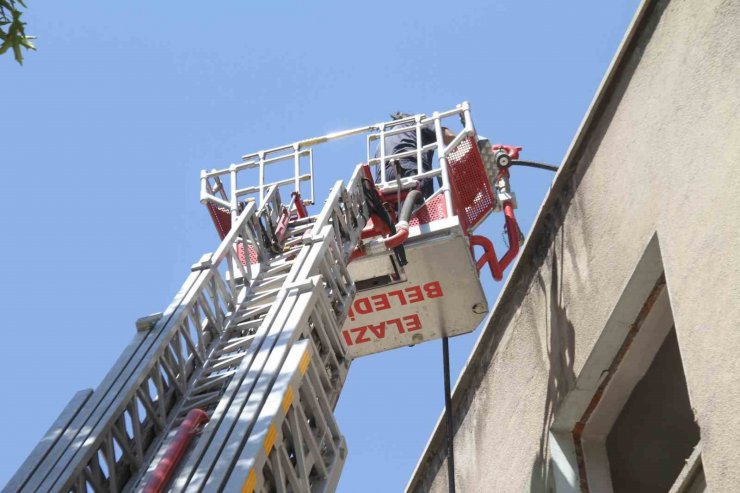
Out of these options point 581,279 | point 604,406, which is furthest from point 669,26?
point 604,406

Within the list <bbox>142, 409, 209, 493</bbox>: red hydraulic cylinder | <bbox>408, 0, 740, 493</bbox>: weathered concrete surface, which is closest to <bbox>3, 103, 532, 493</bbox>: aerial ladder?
<bbox>142, 409, 209, 493</bbox>: red hydraulic cylinder

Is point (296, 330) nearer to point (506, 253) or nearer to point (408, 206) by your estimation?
point (408, 206)

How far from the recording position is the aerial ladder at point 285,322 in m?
5.97

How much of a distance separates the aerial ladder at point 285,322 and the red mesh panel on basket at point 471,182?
0.01m

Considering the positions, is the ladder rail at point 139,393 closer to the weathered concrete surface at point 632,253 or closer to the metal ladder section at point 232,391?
the metal ladder section at point 232,391

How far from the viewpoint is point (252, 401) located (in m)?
6.14

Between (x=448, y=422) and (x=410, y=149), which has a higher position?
(x=410, y=149)

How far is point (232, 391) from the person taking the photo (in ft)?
20.8

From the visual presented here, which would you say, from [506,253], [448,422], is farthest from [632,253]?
[506,253]

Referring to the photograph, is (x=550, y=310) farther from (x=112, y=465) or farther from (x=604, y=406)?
(x=112, y=465)

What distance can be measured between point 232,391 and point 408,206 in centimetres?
387

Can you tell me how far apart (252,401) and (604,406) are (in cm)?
279

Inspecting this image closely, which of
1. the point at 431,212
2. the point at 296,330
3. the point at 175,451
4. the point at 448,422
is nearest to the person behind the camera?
the point at 175,451

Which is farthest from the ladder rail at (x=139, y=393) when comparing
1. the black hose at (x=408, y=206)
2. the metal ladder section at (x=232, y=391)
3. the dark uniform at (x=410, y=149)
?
the dark uniform at (x=410, y=149)
